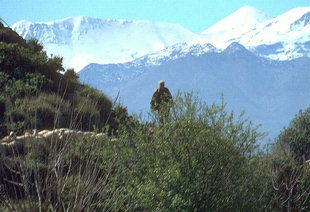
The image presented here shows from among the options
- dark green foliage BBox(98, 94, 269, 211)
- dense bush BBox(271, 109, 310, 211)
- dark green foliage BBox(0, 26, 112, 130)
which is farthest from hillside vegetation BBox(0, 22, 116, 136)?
dense bush BBox(271, 109, 310, 211)

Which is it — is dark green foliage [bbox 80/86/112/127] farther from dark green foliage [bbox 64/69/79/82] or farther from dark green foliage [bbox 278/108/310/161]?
dark green foliage [bbox 278/108/310/161]

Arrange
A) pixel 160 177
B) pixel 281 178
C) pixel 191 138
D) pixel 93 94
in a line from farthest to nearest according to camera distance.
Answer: pixel 93 94 → pixel 281 178 → pixel 191 138 → pixel 160 177

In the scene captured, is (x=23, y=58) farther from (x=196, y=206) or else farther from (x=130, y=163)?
(x=196, y=206)

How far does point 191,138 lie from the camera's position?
19.4 m

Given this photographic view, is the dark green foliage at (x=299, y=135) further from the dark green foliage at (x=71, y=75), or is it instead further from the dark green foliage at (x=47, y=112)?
the dark green foliage at (x=47, y=112)

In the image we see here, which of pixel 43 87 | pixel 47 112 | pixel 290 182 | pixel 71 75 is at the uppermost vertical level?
pixel 71 75

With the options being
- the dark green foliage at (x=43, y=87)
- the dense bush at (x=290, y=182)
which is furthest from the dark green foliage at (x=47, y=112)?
the dense bush at (x=290, y=182)

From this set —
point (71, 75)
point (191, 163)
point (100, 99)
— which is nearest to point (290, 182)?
point (191, 163)

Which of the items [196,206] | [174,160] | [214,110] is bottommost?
[196,206]

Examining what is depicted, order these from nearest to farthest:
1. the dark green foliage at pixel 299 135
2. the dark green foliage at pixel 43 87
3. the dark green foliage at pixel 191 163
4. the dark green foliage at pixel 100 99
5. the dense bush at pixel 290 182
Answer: the dark green foliage at pixel 191 163, the dense bush at pixel 290 182, the dark green foliage at pixel 43 87, the dark green foliage at pixel 100 99, the dark green foliage at pixel 299 135

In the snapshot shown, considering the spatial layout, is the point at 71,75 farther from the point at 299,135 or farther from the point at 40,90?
the point at 299,135

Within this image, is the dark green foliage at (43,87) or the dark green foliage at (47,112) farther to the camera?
the dark green foliage at (43,87)

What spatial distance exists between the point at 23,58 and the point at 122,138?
50.0 feet

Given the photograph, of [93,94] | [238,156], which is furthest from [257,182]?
[93,94]
